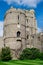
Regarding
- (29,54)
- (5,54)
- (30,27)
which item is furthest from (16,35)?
(30,27)

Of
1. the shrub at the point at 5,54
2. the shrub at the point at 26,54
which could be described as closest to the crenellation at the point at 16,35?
the shrub at the point at 26,54

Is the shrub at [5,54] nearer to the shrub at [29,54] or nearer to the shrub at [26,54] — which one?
the shrub at [26,54]

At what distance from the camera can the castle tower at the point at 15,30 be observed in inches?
2187

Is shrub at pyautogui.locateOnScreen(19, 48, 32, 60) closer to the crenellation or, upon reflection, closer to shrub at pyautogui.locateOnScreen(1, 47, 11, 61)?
the crenellation

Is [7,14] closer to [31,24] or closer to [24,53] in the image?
[31,24]

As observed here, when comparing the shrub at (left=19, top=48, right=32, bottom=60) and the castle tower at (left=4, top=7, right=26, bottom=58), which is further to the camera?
the castle tower at (left=4, top=7, right=26, bottom=58)

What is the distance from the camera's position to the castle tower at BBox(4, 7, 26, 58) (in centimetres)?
5554

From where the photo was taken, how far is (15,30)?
185 ft

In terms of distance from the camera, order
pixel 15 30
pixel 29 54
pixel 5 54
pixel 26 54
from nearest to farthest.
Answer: pixel 5 54 < pixel 29 54 < pixel 26 54 < pixel 15 30

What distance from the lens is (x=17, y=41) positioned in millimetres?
55938

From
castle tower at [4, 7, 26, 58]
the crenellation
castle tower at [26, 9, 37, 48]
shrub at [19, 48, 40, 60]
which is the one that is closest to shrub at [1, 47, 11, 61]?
shrub at [19, 48, 40, 60]

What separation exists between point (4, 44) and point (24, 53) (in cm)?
848

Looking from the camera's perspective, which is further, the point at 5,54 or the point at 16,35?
the point at 16,35

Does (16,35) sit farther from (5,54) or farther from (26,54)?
(5,54)
